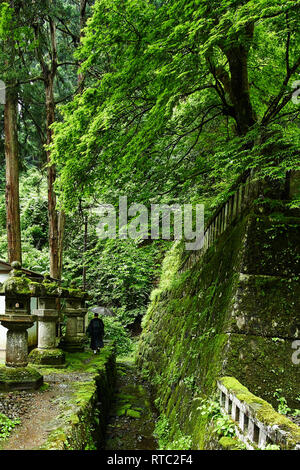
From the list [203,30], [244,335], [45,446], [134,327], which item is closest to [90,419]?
[45,446]

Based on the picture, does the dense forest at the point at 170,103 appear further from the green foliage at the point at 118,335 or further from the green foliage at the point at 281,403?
the green foliage at the point at 118,335

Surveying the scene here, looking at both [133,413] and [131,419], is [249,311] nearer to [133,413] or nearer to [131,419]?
[131,419]

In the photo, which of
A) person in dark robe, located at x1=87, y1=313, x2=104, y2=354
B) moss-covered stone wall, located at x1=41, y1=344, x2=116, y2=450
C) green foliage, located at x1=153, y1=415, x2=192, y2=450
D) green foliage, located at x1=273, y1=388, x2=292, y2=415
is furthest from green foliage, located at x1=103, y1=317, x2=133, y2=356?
green foliage, located at x1=273, y1=388, x2=292, y2=415

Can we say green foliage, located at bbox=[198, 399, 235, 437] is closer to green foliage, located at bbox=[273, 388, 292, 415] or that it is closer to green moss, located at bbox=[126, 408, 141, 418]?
green foliage, located at bbox=[273, 388, 292, 415]

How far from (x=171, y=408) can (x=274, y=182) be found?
16.5 ft

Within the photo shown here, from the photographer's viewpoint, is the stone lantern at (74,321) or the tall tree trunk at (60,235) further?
the tall tree trunk at (60,235)

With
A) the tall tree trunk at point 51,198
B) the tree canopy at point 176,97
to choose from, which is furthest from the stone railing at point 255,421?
the tall tree trunk at point 51,198

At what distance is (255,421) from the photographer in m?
2.75

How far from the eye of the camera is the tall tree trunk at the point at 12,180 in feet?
37.9

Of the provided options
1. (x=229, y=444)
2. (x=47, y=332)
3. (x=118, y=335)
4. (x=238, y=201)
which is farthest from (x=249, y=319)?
(x=118, y=335)

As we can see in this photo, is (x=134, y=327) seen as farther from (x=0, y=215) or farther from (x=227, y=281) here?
(x=227, y=281)

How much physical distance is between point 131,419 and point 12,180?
9.05 m

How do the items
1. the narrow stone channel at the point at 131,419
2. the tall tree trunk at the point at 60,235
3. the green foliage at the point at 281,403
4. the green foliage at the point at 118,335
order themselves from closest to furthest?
the green foliage at the point at 281,403, the narrow stone channel at the point at 131,419, the tall tree trunk at the point at 60,235, the green foliage at the point at 118,335

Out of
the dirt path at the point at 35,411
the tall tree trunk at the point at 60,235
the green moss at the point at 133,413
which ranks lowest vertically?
the green moss at the point at 133,413
